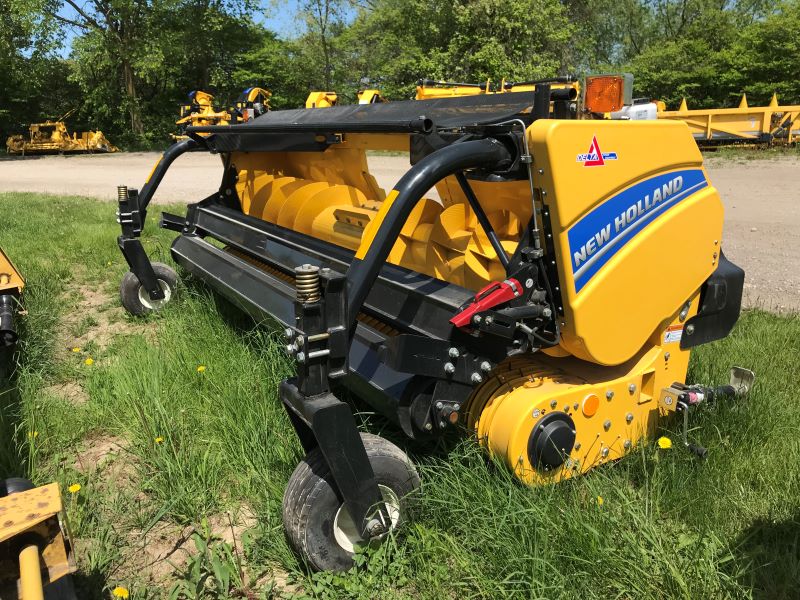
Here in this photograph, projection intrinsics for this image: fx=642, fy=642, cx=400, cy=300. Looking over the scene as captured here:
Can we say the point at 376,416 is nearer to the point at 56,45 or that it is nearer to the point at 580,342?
the point at 580,342

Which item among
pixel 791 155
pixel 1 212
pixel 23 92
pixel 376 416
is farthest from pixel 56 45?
pixel 376 416

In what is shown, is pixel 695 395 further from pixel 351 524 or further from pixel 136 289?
pixel 136 289

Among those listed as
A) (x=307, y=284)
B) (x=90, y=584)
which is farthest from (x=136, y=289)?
(x=307, y=284)

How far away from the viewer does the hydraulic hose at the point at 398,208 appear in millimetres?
2020

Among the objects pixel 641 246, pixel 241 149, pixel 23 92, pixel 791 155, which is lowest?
pixel 791 155

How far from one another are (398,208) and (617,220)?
33.4 inches

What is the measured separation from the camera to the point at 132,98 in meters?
27.3

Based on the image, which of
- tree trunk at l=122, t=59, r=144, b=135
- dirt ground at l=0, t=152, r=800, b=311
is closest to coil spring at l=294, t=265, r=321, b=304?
dirt ground at l=0, t=152, r=800, b=311

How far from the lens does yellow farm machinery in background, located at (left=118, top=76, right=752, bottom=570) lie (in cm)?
207

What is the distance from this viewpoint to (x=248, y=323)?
14.5 ft

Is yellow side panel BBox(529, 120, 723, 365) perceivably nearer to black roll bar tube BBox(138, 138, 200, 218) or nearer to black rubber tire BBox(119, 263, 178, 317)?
black roll bar tube BBox(138, 138, 200, 218)

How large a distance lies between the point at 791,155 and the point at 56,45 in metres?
26.6

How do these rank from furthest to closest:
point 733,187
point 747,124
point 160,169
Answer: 1. point 747,124
2. point 733,187
3. point 160,169

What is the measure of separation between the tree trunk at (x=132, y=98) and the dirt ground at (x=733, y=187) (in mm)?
3651
